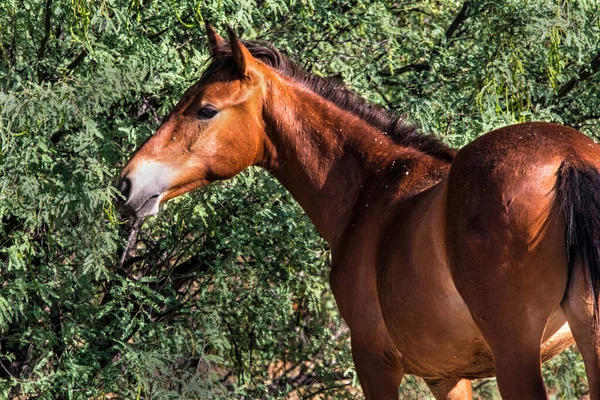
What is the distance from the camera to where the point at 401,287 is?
11.4 feet

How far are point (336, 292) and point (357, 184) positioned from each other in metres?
0.55

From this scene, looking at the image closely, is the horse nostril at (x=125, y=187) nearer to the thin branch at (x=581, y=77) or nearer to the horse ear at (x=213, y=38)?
the horse ear at (x=213, y=38)

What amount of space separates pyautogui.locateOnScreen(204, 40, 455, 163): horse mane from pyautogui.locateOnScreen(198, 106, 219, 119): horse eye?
20cm

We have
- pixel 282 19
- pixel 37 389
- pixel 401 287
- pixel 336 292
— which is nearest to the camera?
pixel 401 287

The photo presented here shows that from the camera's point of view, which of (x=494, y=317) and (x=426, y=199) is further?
(x=426, y=199)

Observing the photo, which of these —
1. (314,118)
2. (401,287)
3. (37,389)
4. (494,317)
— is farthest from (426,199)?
(37,389)

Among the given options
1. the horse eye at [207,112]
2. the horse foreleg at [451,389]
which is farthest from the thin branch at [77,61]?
the horse foreleg at [451,389]

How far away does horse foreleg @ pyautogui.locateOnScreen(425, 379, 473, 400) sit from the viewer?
13.9 ft

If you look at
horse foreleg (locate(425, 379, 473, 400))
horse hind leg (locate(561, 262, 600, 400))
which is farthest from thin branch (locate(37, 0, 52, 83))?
horse hind leg (locate(561, 262, 600, 400))

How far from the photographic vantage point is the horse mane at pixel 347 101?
4172 millimetres

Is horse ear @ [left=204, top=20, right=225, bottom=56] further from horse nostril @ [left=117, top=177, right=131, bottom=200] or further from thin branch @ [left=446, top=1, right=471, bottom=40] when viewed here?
thin branch @ [left=446, top=1, right=471, bottom=40]

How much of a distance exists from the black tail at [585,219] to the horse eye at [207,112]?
174 centimetres

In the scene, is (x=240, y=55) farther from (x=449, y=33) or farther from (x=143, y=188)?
(x=449, y=33)

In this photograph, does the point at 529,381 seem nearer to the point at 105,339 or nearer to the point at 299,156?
the point at 299,156
